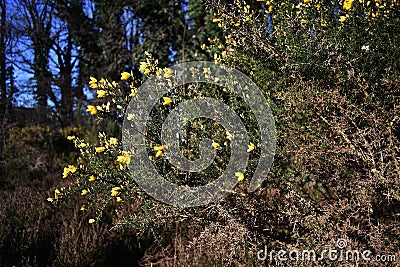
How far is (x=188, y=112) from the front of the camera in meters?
1.97

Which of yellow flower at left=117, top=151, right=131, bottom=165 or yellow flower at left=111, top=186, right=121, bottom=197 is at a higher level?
yellow flower at left=117, top=151, right=131, bottom=165

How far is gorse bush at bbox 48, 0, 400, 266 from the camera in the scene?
1.82m

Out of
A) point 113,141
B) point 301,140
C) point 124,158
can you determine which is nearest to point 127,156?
point 124,158

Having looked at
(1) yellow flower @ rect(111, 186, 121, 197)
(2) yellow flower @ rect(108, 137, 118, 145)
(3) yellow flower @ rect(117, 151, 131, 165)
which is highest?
(2) yellow flower @ rect(108, 137, 118, 145)

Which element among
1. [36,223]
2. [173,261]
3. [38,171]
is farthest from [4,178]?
[173,261]

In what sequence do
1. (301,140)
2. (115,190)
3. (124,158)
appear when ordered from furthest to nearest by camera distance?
1. (301,140)
2. (115,190)
3. (124,158)

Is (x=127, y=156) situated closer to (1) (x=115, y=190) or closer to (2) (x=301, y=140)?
(1) (x=115, y=190)

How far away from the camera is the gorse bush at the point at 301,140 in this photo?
5.97 feet

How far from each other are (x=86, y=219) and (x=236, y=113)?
75.9 inches

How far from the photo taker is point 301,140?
2.12 meters

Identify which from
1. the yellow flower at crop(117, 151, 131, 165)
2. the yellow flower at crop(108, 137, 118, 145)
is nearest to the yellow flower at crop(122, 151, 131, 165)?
the yellow flower at crop(117, 151, 131, 165)

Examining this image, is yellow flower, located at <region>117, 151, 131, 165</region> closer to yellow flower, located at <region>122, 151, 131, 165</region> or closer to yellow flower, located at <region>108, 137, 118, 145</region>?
yellow flower, located at <region>122, 151, 131, 165</region>

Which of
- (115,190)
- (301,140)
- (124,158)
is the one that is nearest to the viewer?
(124,158)

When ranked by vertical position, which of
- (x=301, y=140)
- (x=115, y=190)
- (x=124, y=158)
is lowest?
(x=115, y=190)
